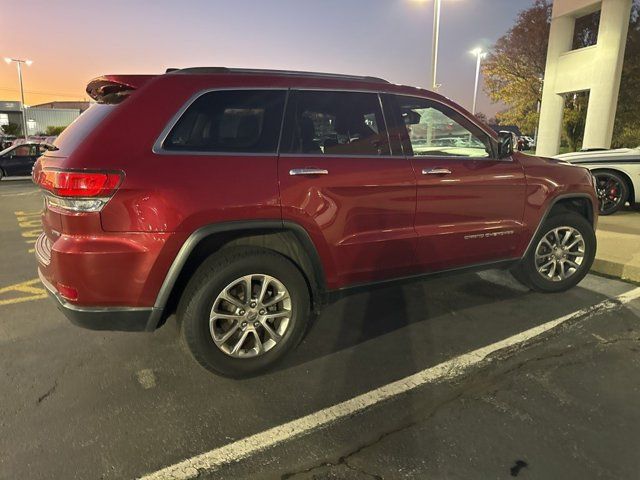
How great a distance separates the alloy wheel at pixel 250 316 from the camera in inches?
114

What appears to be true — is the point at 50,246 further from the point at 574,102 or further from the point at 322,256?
the point at 574,102

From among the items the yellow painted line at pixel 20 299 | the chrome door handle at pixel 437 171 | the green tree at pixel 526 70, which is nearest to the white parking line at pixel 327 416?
the chrome door handle at pixel 437 171

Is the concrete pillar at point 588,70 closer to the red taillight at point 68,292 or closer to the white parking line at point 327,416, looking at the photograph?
the white parking line at point 327,416

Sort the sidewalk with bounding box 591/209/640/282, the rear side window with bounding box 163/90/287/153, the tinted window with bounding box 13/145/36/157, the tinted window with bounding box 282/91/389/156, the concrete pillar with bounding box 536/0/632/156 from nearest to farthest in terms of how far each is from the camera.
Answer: the rear side window with bounding box 163/90/287/153, the tinted window with bounding box 282/91/389/156, the sidewalk with bounding box 591/209/640/282, the concrete pillar with bounding box 536/0/632/156, the tinted window with bounding box 13/145/36/157

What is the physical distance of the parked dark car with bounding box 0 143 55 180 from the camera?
16.4 meters

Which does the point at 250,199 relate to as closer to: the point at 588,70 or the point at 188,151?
the point at 188,151

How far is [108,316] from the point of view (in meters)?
2.66

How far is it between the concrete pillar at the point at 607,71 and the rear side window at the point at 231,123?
15.0m

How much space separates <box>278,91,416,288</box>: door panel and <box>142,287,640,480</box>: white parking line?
77cm

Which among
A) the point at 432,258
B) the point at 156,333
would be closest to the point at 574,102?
the point at 432,258

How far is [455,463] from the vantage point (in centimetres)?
222

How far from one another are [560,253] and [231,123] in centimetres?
331

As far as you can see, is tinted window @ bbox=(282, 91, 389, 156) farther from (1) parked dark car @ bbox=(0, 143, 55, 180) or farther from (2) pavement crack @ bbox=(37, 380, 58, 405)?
(1) parked dark car @ bbox=(0, 143, 55, 180)

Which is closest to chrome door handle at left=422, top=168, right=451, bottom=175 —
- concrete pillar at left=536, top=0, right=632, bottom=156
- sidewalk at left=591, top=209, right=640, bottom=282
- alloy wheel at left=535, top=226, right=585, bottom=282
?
alloy wheel at left=535, top=226, right=585, bottom=282
